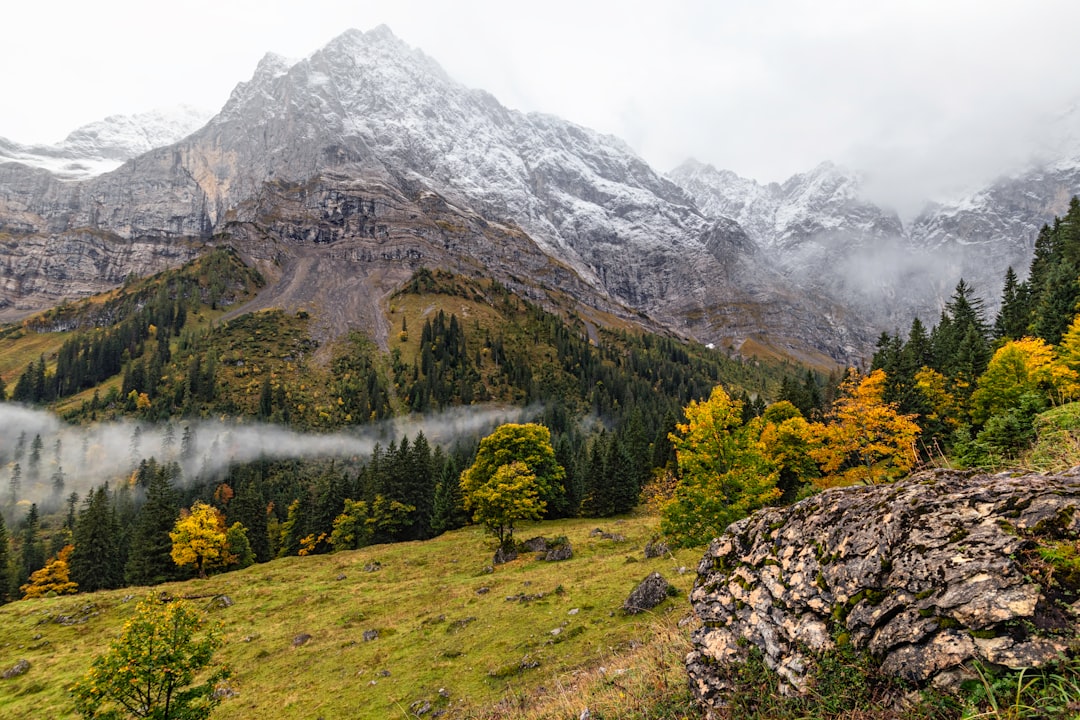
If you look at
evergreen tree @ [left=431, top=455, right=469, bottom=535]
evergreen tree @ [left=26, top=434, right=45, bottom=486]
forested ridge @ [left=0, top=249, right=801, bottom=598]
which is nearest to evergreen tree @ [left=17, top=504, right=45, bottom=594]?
forested ridge @ [left=0, top=249, right=801, bottom=598]

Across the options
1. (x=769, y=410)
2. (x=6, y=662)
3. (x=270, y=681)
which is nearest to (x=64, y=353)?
(x=6, y=662)

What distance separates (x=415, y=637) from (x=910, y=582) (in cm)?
2668

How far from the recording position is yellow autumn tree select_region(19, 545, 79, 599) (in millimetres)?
59875

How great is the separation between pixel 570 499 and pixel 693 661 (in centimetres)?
6559

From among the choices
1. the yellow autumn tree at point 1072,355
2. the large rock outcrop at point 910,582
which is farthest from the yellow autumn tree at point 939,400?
the large rock outcrop at point 910,582

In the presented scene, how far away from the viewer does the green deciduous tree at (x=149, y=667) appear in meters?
15.5

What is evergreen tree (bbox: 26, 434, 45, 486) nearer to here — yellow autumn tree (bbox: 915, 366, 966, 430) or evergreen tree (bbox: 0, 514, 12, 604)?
evergreen tree (bbox: 0, 514, 12, 604)

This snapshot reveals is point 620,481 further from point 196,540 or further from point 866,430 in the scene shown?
point 196,540

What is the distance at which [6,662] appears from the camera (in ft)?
101

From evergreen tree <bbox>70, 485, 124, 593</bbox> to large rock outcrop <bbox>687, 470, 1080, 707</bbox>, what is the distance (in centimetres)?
8421

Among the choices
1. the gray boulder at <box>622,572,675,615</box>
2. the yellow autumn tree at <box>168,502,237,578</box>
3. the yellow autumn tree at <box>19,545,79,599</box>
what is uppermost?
the gray boulder at <box>622,572,675,615</box>

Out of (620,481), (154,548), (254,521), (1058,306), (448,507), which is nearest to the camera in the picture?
(1058,306)

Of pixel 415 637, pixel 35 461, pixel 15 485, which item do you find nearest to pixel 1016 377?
pixel 415 637

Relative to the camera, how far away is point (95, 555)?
62875 mm
